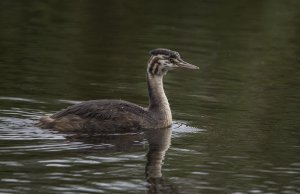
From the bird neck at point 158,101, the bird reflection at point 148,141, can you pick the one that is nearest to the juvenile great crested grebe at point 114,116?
the bird neck at point 158,101

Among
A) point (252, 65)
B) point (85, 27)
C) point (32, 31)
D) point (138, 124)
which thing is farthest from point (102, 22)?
point (138, 124)

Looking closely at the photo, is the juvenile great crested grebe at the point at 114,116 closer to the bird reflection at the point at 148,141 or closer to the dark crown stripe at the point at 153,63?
the dark crown stripe at the point at 153,63

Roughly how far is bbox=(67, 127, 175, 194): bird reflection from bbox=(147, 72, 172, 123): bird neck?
21 cm

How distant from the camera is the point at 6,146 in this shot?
13086 mm

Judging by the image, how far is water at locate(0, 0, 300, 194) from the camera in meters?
12.0

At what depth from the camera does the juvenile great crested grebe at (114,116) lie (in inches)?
569

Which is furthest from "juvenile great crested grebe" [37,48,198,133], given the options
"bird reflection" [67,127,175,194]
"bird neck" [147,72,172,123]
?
"bird reflection" [67,127,175,194]

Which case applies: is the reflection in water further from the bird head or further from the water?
the bird head

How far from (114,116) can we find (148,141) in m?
0.76

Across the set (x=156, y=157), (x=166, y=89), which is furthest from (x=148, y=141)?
(x=166, y=89)

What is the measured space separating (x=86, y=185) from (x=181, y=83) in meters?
7.71

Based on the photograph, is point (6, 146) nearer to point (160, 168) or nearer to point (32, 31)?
point (160, 168)

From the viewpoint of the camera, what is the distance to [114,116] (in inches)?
579

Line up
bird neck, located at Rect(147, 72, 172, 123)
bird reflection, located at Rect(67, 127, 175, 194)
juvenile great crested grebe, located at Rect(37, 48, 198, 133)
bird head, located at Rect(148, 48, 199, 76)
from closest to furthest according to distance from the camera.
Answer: bird reflection, located at Rect(67, 127, 175, 194), juvenile great crested grebe, located at Rect(37, 48, 198, 133), bird neck, located at Rect(147, 72, 172, 123), bird head, located at Rect(148, 48, 199, 76)
